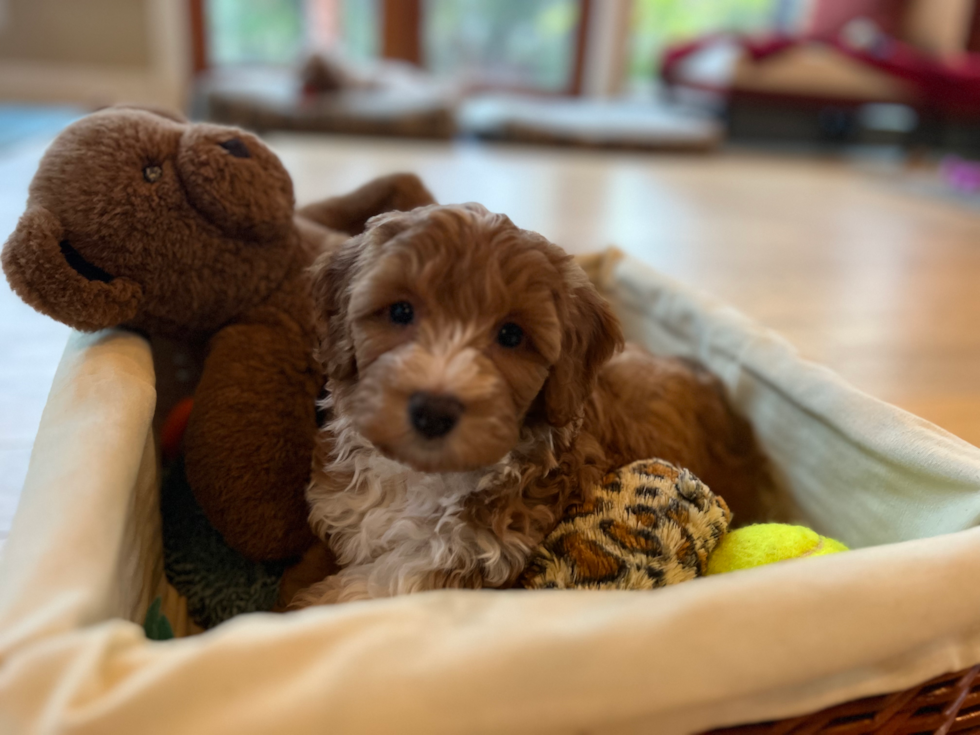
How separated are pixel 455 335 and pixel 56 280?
0.74 m

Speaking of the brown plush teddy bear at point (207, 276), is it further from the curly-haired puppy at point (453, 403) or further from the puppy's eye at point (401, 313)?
the puppy's eye at point (401, 313)

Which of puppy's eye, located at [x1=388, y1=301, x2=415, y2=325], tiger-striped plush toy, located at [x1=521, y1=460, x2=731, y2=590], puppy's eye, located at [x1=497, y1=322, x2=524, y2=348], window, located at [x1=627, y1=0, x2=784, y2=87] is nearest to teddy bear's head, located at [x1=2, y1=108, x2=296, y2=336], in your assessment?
puppy's eye, located at [x1=388, y1=301, x2=415, y2=325]

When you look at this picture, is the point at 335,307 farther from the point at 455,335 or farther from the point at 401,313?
the point at 455,335

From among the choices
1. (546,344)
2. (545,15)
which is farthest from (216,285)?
(545,15)

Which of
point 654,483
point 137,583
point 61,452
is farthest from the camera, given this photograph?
point 654,483

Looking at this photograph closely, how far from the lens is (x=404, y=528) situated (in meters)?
1.40

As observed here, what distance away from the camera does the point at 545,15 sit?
938 cm

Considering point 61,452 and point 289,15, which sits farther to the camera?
point 289,15

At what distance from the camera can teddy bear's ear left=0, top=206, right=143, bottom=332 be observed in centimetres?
139

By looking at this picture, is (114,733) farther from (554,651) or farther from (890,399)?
(890,399)

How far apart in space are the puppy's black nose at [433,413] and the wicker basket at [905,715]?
0.55 meters

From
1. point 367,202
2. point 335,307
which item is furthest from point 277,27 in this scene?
point 335,307

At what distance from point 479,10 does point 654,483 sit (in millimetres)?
8780

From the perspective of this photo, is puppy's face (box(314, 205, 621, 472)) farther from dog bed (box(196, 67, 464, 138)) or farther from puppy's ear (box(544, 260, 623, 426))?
dog bed (box(196, 67, 464, 138))
